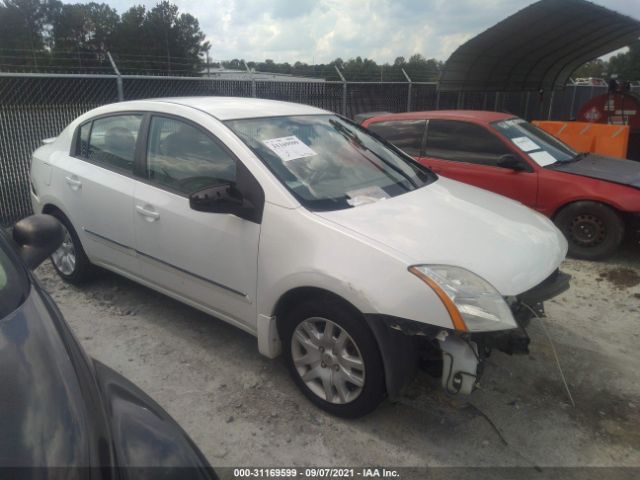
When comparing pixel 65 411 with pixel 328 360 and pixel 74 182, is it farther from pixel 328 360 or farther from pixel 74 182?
pixel 74 182

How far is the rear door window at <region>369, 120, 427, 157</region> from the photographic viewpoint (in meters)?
6.12

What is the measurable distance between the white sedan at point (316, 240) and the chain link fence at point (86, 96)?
290 centimetres

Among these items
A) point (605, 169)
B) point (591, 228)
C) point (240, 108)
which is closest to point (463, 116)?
point (605, 169)

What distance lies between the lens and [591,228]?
17.5ft

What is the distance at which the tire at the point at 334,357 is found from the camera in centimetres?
255

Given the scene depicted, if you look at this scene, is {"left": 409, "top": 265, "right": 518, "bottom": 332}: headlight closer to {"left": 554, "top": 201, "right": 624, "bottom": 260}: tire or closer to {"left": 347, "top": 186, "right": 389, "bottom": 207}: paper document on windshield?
{"left": 347, "top": 186, "right": 389, "bottom": 207}: paper document on windshield

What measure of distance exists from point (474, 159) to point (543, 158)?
74cm

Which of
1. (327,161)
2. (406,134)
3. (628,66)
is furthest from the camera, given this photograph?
(628,66)

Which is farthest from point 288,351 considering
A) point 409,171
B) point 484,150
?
point 484,150

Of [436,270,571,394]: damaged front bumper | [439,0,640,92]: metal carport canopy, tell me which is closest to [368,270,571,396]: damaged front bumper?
[436,270,571,394]: damaged front bumper

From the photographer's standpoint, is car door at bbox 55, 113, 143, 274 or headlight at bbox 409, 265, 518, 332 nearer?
headlight at bbox 409, 265, 518, 332

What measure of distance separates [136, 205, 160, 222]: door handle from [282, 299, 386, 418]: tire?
119 centimetres

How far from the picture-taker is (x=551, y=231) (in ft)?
10.6

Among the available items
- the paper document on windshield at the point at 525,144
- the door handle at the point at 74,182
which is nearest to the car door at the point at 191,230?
the door handle at the point at 74,182
